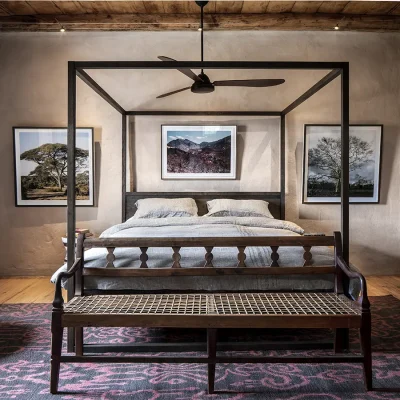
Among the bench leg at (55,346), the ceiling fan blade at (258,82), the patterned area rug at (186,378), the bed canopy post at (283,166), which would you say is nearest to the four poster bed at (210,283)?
the bench leg at (55,346)

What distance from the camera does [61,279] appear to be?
2648mm

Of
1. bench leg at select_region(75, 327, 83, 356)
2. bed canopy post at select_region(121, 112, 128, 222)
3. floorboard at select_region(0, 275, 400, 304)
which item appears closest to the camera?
bench leg at select_region(75, 327, 83, 356)

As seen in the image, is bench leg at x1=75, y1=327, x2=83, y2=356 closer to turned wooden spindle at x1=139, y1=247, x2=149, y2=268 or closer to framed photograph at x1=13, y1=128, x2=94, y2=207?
turned wooden spindle at x1=139, y1=247, x2=149, y2=268

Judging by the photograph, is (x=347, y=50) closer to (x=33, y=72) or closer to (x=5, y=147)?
(x=33, y=72)

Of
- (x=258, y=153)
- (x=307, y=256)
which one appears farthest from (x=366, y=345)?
(x=258, y=153)

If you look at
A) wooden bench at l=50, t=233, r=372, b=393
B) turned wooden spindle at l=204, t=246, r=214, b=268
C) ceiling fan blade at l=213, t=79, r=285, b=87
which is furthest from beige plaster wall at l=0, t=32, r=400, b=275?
wooden bench at l=50, t=233, r=372, b=393

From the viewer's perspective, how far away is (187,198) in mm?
5332

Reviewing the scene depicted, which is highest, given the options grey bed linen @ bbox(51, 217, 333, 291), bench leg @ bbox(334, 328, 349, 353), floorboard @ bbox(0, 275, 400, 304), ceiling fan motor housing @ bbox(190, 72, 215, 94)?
ceiling fan motor housing @ bbox(190, 72, 215, 94)

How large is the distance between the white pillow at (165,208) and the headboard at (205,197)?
0.54 ft

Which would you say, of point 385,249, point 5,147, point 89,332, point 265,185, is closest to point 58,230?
point 5,147

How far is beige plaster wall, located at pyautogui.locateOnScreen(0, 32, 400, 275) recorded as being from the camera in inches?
217

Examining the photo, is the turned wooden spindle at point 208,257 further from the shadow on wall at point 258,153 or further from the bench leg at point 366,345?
the shadow on wall at point 258,153

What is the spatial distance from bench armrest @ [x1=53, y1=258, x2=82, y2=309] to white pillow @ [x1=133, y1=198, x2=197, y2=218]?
2147 mm

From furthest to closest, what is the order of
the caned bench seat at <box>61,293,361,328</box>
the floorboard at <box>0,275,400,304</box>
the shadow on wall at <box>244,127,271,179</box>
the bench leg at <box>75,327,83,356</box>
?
the shadow on wall at <box>244,127,271,179</box> → the floorboard at <box>0,275,400,304</box> → the bench leg at <box>75,327,83,356</box> → the caned bench seat at <box>61,293,361,328</box>
